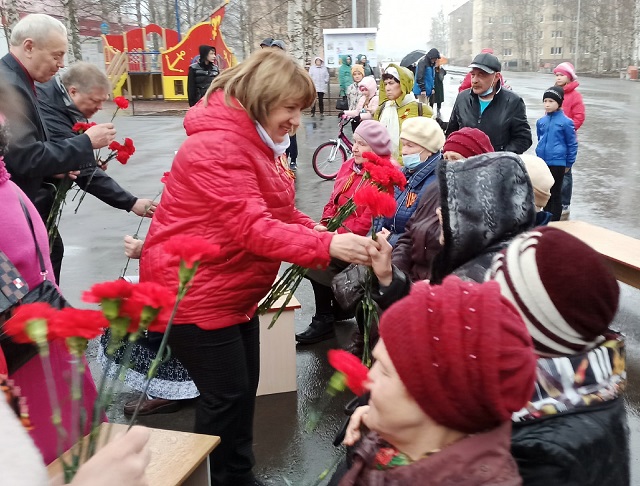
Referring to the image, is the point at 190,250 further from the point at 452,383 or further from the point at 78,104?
the point at 78,104

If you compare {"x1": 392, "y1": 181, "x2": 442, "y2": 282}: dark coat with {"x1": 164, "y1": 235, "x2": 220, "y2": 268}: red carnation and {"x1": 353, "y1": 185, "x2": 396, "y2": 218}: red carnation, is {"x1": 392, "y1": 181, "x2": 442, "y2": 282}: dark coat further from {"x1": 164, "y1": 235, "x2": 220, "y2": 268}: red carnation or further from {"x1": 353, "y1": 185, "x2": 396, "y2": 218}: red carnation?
{"x1": 164, "y1": 235, "x2": 220, "y2": 268}: red carnation

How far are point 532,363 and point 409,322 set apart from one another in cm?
24

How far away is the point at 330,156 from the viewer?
1070 centimetres

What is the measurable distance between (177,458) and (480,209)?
1.28 metres

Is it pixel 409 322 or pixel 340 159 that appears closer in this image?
pixel 409 322

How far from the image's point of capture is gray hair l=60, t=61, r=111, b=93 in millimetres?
3781

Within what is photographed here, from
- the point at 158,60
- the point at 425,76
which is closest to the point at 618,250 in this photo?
the point at 425,76

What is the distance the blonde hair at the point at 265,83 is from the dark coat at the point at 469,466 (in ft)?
4.61

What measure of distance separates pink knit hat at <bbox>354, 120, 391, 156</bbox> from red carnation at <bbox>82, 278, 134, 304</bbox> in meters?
3.36

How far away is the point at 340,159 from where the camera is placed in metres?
11.0

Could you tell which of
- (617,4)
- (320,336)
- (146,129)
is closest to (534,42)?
(617,4)

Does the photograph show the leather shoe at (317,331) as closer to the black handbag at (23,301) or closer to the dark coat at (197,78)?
the black handbag at (23,301)

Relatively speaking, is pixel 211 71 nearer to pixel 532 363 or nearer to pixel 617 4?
pixel 532 363

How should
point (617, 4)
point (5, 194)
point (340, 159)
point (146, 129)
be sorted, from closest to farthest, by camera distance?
point (5, 194), point (340, 159), point (146, 129), point (617, 4)
